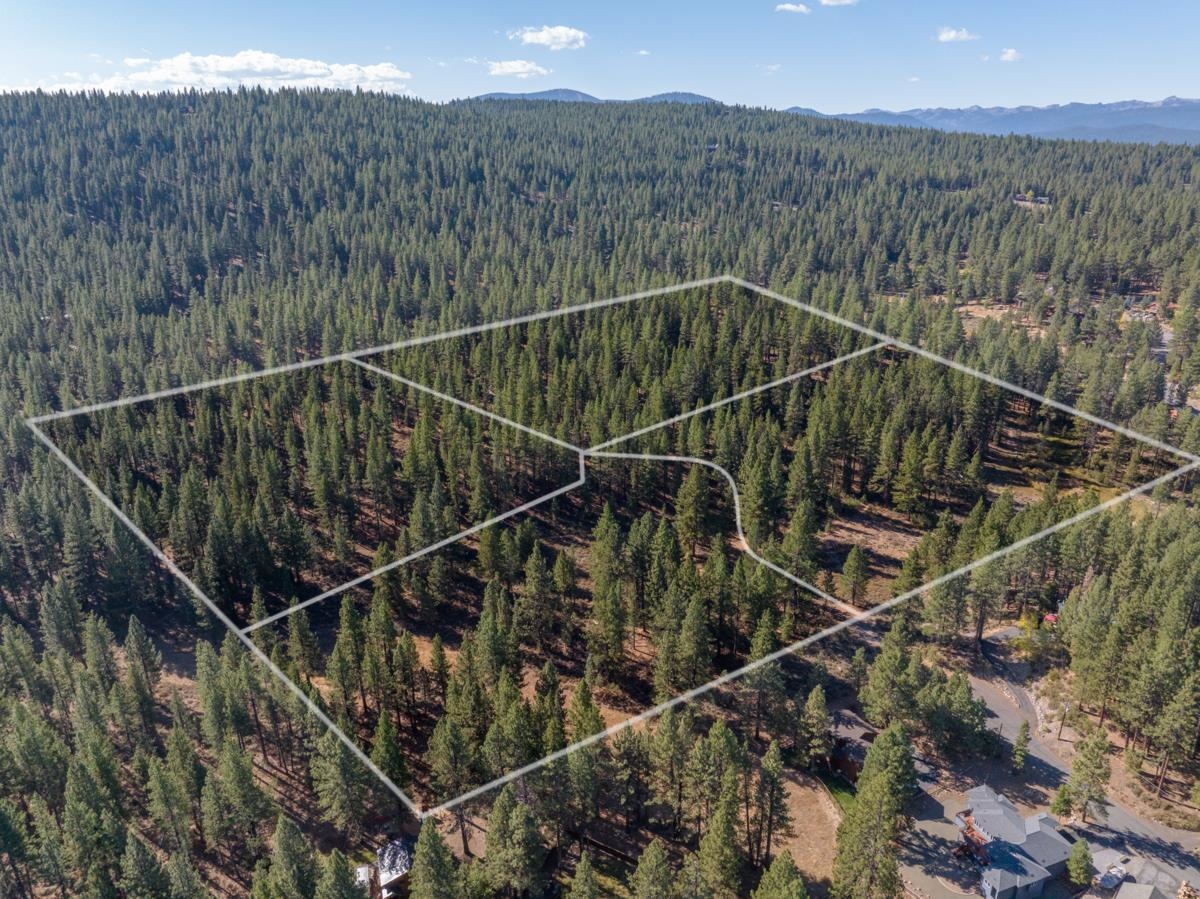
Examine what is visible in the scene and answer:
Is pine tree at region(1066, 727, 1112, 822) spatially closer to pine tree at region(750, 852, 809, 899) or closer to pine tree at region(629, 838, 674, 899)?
pine tree at region(750, 852, 809, 899)

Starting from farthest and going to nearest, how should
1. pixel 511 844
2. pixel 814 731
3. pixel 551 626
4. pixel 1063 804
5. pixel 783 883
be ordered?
pixel 551 626 < pixel 814 731 < pixel 1063 804 < pixel 511 844 < pixel 783 883

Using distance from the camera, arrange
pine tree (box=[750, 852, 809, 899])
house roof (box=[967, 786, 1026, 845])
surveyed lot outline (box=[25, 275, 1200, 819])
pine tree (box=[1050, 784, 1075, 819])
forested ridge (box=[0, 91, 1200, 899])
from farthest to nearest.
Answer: pine tree (box=[1050, 784, 1075, 819]) < house roof (box=[967, 786, 1026, 845]) < pine tree (box=[750, 852, 809, 899]) < forested ridge (box=[0, 91, 1200, 899]) < surveyed lot outline (box=[25, 275, 1200, 819])

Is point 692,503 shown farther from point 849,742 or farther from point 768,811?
point 849,742

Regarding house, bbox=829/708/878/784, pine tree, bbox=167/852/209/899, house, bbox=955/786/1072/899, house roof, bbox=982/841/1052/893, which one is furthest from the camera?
house, bbox=829/708/878/784

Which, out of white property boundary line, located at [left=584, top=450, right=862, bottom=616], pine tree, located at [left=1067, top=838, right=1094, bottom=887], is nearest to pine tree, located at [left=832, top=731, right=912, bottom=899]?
pine tree, located at [left=1067, top=838, right=1094, bottom=887]

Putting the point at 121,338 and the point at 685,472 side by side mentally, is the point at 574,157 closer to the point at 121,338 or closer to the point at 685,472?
the point at 121,338

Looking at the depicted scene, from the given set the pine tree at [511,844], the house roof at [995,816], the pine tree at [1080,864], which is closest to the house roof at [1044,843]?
the house roof at [995,816]

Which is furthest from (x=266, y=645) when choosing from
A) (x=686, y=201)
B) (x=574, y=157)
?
(x=574, y=157)

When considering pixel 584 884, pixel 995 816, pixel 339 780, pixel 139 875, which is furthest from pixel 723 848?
pixel 139 875
